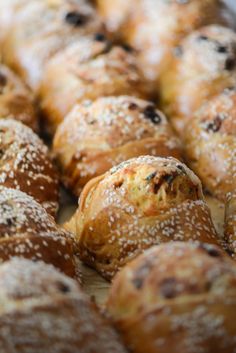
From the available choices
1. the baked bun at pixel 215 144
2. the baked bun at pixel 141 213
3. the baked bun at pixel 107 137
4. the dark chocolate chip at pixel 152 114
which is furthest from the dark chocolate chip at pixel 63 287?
the dark chocolate chip at pixel 152 114

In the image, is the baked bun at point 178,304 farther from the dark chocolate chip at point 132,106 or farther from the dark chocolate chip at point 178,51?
the dark chocolate chip at point 178,51

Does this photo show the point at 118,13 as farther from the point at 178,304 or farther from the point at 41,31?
the point at 178,304

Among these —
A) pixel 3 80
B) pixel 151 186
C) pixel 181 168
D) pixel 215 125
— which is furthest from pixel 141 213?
pixel 3 80

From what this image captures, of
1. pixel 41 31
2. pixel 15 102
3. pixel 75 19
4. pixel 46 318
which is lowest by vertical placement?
pixel 15 102

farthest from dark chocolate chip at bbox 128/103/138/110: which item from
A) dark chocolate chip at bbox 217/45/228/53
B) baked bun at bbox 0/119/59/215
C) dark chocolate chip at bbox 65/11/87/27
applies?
dark chocolate chip at bbox 65/11/87/27

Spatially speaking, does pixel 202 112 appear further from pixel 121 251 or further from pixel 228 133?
pixel 121 251
